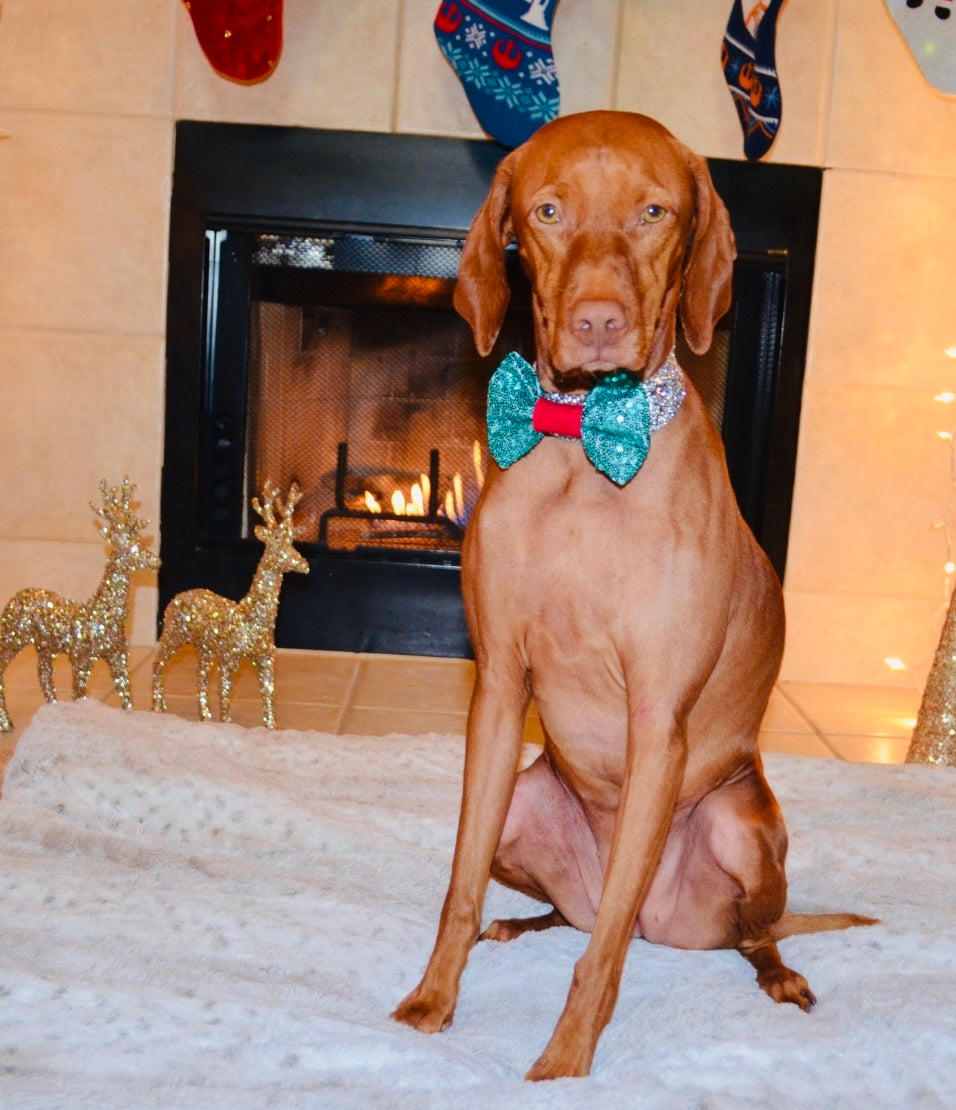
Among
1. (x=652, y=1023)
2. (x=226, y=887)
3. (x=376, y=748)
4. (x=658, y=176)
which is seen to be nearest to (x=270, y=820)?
(x=226, y=887)

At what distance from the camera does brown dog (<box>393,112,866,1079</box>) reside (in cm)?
152

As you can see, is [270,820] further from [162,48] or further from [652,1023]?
[162,48]

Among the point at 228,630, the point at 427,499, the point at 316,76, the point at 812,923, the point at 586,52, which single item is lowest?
the point at 812,923

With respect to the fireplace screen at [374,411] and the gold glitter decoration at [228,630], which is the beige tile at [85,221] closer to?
the fireplace screen at [374,411]

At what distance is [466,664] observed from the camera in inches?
151

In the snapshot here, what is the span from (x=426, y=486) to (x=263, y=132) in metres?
1.06

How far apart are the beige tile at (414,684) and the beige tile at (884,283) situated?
1291 mm

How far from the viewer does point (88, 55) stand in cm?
355

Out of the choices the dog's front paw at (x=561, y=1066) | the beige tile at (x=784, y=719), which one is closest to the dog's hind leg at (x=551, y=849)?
the dog's front paw at (x=561, y=1066)

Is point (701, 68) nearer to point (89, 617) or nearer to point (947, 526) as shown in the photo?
point (947, 526)

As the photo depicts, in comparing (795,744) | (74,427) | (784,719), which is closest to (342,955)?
(795,744)

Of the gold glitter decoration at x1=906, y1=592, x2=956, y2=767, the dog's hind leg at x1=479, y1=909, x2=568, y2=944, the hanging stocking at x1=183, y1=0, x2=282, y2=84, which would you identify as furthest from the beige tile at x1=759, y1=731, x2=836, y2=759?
the hanging stocking at x1=183, y1=0, x2=282, y2=84

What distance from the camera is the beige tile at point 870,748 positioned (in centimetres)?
318

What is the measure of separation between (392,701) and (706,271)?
194cm
